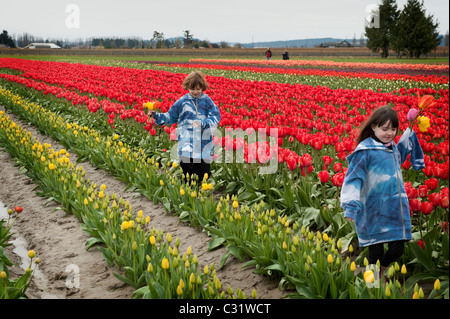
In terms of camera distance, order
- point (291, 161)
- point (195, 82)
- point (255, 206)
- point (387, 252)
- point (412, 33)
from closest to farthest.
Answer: point (387, 252), point (255, 206), point (291, 161), point (195, 82), point (412, 33)

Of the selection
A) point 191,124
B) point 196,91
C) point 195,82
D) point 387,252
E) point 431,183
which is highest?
point 195,82

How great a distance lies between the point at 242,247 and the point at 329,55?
2149 inches

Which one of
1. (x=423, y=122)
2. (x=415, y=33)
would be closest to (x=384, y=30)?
(x=415, y=33)

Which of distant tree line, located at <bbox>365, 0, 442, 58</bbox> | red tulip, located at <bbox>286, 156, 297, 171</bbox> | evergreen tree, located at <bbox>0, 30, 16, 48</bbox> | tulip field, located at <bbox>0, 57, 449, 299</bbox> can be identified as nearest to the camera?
tulip field, located at <bbox>0, 57, 449, 299</bbox>

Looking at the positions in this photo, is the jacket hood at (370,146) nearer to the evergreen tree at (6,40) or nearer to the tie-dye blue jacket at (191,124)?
the tie-dye blue jacket at (191,124)

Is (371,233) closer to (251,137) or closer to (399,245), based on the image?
(399,245)

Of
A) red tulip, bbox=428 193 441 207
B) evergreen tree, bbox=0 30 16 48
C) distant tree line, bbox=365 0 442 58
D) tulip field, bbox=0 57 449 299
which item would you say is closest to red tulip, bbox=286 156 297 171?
tulip field, bbox=0 57 449 299

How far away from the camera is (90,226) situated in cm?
467

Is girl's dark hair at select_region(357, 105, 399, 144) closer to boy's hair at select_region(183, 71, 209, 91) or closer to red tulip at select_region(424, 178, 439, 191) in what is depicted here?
red tulip at select_region(424, 178, 439, 191)

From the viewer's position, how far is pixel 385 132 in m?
3.28

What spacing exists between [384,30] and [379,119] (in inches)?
2280

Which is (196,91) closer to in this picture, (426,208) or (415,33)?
(426,208)

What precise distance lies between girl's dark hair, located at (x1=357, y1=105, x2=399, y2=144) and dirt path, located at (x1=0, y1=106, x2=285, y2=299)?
147 cm

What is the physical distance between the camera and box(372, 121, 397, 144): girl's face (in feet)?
10.7
